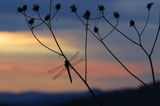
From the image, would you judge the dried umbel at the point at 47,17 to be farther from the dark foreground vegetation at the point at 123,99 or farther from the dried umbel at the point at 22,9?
the dark foreground vegetation at the point at 123,99

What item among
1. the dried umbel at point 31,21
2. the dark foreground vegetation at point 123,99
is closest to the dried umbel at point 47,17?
the dried umbel at point 31,21

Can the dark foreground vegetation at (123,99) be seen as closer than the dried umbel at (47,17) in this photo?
No

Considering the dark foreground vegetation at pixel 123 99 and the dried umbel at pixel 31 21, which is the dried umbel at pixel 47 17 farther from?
the dark foreground vegetation at pixel 123 99

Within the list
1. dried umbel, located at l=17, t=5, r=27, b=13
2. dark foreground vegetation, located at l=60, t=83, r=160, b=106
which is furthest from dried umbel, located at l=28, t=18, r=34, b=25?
dark foreground vegetation, located at l=60, t=83, r=160, b=106

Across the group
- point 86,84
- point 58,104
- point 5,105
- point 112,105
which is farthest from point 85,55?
point 112,105

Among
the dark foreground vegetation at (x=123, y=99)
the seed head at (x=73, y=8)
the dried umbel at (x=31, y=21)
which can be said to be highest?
the dried umbel at (x=31, y=21)

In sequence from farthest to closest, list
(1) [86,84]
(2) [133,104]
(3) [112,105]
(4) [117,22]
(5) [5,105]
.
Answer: (3) [112,105] < (2) [133,104] < (5) [5,105] < (4) [117,22] < (1) [86,84]

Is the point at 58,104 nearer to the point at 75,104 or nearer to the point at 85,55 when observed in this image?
the point at 75,104

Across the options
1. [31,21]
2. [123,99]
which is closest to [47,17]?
[31,21]

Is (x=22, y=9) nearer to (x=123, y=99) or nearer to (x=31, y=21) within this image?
(x=31, y=21)

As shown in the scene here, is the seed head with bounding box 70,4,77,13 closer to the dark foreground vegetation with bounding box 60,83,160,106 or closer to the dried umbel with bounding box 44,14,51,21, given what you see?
the dried umbel with bounding box 44,14,51,21

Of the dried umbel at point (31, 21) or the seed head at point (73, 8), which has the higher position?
the dried umbel at point (31, 21)
